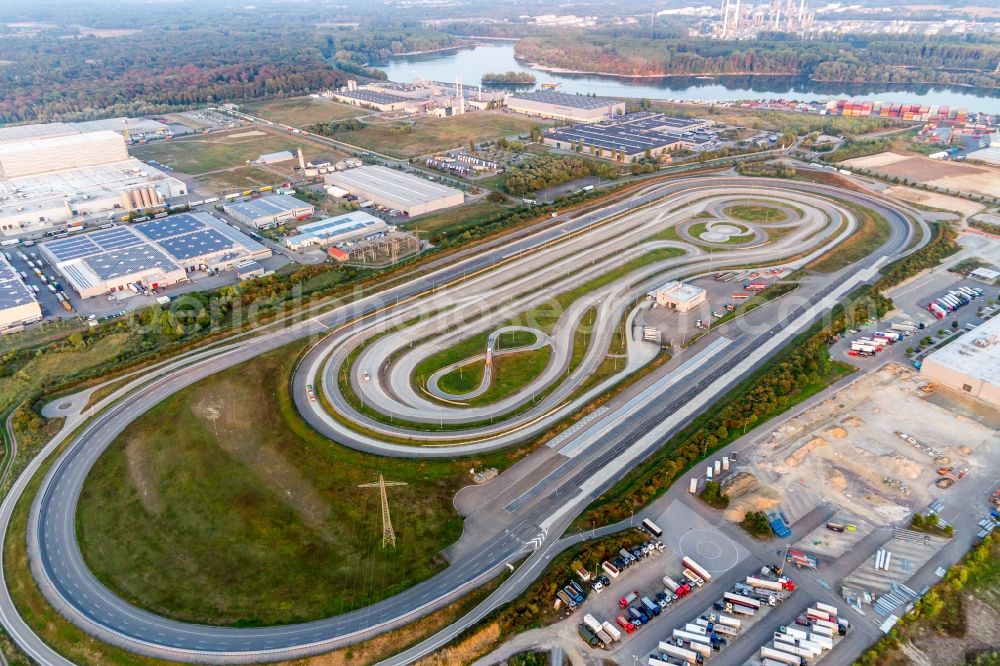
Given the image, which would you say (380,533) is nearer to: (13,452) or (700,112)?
(13,452)

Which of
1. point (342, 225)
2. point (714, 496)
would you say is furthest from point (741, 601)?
point (342, 225)

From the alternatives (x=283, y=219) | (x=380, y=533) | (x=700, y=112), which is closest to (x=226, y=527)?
(x=380, y=533)

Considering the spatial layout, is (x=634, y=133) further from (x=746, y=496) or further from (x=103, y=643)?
(x=103, y=643)

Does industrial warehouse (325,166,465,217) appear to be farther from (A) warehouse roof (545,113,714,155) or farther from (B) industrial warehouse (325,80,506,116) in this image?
(B) industrial warehouse (325,80,506,116)

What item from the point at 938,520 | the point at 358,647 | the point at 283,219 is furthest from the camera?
the point at 283,219

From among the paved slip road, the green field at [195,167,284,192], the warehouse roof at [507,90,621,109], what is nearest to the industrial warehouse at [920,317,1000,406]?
the paved slip road
